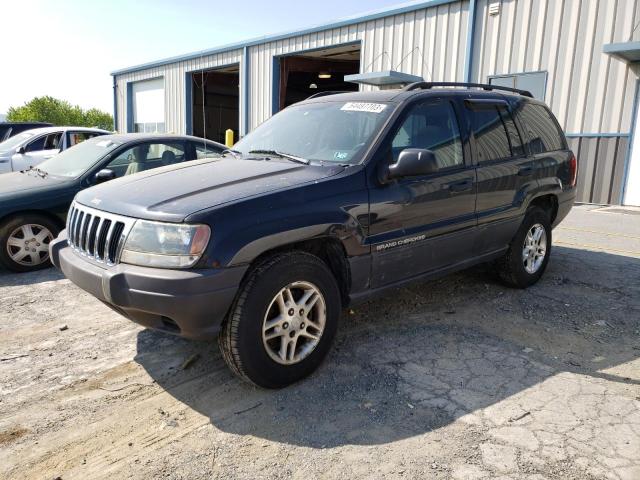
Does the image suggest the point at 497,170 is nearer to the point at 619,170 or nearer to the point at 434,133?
the point at 434,133

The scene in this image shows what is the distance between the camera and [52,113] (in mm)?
44375

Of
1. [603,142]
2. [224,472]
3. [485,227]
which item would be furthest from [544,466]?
[603,142]

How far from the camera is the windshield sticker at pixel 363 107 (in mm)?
3827

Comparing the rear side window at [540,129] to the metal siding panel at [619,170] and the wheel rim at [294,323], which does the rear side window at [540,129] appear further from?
the metal siding panel at [619,170]

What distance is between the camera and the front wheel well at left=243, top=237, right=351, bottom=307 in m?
3.20

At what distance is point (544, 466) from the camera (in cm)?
241

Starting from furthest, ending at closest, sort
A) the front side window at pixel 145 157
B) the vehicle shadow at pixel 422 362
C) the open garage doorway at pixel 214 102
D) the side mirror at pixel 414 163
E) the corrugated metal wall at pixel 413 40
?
the open garage doorway at pixel 214 102, the corrugated metal wall at pixel 413 40, the front side window at pixel 145 157, the side mirror at pixel 414 163, the vehicle shadow at pixel 422 362

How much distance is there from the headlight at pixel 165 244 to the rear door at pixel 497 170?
2.51m

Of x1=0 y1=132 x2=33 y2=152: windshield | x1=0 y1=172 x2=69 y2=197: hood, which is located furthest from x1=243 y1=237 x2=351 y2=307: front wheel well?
x1=0 y1=132 x2=33 y2=152: windshield

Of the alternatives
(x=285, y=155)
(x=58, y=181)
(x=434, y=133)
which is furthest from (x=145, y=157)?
(x=434, y=133)

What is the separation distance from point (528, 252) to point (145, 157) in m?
4.72

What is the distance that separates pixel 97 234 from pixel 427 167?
2118mm

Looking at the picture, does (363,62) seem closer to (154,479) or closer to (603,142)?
(603,142)

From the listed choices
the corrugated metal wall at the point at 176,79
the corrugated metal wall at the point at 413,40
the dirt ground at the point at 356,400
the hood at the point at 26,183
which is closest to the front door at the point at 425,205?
the dirt ground at the point at 356,400
